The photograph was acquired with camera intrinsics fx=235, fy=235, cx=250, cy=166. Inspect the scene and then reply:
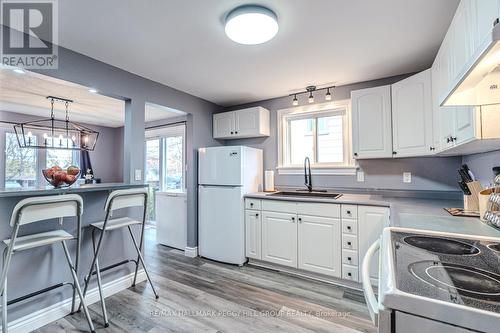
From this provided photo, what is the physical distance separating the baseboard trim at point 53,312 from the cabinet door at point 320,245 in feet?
6.33

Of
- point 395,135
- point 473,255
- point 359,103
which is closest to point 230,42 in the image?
point 359,103

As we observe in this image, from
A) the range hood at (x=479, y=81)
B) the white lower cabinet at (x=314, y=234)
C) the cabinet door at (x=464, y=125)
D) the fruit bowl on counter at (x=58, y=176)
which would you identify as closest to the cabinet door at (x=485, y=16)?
the range hood at (x=479, y=81)

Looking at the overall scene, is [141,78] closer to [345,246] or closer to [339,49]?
[339,49]

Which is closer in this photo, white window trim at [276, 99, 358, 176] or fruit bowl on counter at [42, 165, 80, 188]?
fruit bowl on counter at [42, 165, 80, 188]

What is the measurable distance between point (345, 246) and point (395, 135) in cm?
127

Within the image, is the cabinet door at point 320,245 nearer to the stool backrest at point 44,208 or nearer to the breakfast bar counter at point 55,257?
the breakfast bar counter at point 55,257

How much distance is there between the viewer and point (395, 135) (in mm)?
2469

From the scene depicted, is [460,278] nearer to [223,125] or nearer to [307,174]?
[307,174]

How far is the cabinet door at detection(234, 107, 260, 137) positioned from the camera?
3.40 meters

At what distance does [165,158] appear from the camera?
188 inches

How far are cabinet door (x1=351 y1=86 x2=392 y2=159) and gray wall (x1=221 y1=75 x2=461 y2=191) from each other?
313mm

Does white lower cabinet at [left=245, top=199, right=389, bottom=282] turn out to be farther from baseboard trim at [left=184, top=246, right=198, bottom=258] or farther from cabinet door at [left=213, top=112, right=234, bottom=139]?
cabinet door at [left=213, top=112, right=234, bottom=139]

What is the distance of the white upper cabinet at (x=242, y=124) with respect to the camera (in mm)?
3398

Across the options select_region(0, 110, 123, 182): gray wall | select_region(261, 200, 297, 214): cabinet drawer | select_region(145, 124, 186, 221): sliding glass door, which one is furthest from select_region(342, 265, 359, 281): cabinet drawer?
select_region(0, 110, 123, 182): gray wall
